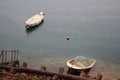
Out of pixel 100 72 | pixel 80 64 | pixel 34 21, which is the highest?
pixel 34 21

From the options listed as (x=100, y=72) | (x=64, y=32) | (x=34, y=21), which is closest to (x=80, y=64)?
(x=100, y=72)

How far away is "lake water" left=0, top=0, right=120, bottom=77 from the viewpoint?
77.5 ft

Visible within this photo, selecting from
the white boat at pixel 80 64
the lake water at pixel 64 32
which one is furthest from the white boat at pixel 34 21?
the white boat at pixel 80 64

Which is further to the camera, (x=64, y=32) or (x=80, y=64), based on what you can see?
(x=64, y=32)

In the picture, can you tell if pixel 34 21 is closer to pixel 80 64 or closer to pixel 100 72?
pixel 80 64

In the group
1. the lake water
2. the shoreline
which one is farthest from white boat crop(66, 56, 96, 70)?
the lake water

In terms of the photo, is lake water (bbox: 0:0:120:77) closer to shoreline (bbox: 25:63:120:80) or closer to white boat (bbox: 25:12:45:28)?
shoreline (bbox: 25:63:120:80)

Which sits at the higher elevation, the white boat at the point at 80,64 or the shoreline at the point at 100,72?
the white boat at the point at 80,64

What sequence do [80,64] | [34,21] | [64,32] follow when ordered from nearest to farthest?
1. [80,64]
2. [64,32]
3. [34,21]

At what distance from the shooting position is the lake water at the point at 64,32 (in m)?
23.6

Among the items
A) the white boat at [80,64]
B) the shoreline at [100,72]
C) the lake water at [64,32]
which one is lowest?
the shoreline at [100,72]

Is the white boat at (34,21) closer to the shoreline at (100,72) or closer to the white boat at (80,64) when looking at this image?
the shoreline at (100,72)

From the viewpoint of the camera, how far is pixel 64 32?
1362 inches

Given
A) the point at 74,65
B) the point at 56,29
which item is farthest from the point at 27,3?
the point at 74,65
